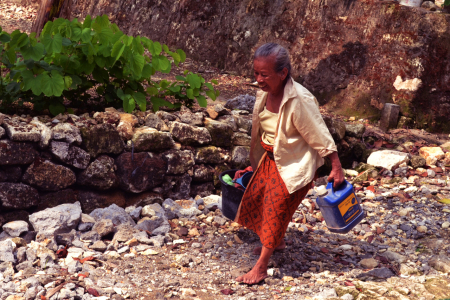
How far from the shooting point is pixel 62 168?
3561 millimetres

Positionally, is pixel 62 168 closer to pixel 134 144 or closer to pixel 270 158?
pixel 134 144

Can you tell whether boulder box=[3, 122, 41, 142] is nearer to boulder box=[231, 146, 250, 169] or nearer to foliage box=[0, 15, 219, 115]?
foliage box=[0, 15, 219, 115]

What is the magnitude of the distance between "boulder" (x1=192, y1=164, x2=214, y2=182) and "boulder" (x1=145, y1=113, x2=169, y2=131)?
488mm

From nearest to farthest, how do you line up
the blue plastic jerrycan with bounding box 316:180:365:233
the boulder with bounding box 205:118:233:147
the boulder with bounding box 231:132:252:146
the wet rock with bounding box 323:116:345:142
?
the blue plastic jerrycan with bounding box 316:180:365:233
the boulder with bounding box 205:118:233:147
the boulder with bounding box 231:132:252:146
the wet rock with bounding box 323:116:345:142

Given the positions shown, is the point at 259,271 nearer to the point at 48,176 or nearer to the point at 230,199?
the point at 230,199

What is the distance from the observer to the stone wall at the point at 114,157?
3.41 meters

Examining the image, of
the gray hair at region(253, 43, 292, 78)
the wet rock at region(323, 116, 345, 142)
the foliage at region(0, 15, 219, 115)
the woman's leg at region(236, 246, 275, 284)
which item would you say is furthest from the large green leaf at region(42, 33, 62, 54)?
the wet rock at region(323, 116, 345, 142)

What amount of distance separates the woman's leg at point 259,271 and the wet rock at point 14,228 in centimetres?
162

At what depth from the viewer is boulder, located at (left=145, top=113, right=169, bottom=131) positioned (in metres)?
4.15

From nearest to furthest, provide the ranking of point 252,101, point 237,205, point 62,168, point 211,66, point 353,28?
point 237,205
point 62,168
point 252,101
point 353,28
point 211,66

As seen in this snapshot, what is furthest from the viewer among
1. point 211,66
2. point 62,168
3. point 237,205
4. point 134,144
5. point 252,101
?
point 211,66

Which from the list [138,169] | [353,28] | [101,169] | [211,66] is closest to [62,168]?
[101,169]

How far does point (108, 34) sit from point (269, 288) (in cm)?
238

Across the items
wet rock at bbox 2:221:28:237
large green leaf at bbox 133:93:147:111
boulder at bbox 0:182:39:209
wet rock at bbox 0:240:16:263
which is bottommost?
wet rock at bbox 2:221:28:237
